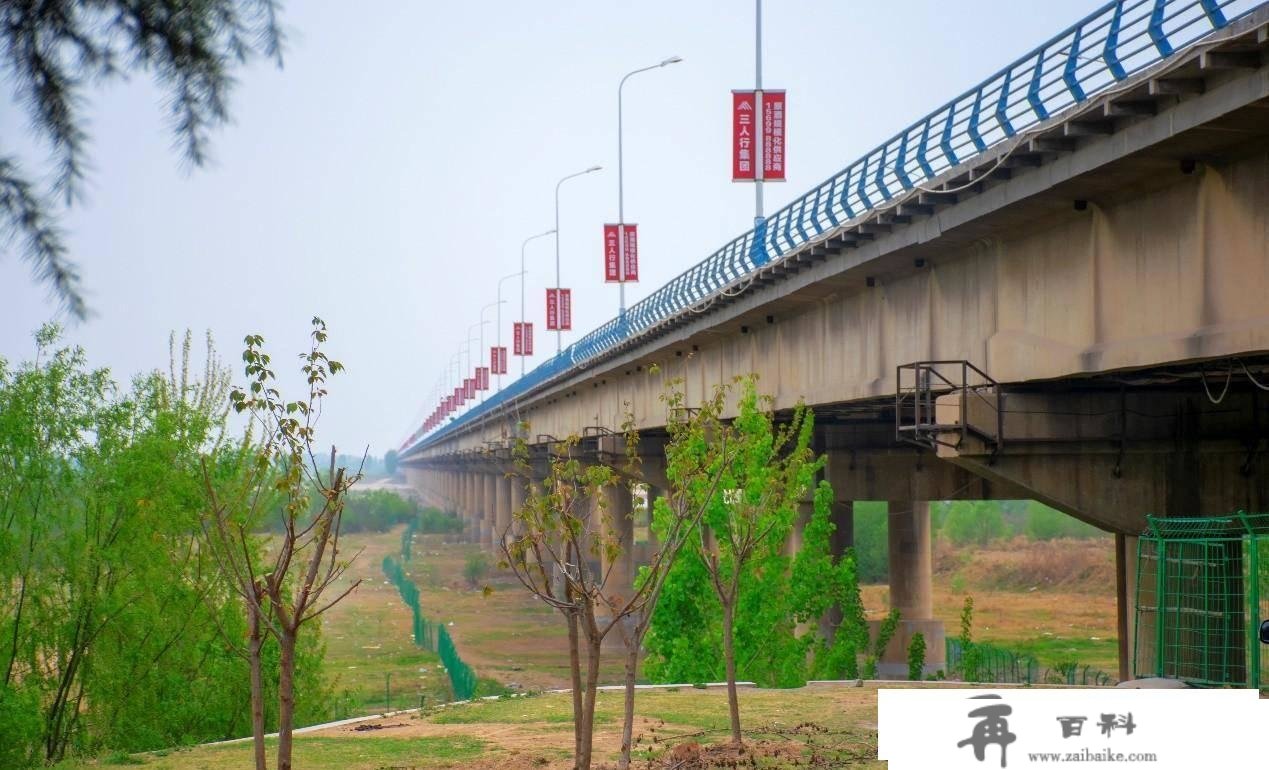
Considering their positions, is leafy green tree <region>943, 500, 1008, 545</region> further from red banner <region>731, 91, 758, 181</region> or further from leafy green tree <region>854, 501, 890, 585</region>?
red banner <region>731, 91, 758, 181</region>

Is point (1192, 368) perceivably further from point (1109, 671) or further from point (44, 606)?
point (1109, 671)

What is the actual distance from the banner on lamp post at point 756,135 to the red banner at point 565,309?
1716 inches

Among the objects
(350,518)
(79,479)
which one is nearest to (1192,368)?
(79,479)

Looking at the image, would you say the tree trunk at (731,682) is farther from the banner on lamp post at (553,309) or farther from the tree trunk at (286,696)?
the banner on lamp post at (553,309)

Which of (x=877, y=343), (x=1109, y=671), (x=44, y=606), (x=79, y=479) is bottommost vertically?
(x=1109, y=671)

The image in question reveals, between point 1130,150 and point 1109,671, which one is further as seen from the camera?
point 1109,671

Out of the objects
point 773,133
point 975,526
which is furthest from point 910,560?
point 975,526

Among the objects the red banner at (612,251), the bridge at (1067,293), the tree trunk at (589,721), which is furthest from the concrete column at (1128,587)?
the red banner at (612,251)

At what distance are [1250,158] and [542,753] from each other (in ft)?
37.8

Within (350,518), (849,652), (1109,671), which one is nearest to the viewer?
(849,652)

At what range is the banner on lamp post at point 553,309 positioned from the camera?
80.9m

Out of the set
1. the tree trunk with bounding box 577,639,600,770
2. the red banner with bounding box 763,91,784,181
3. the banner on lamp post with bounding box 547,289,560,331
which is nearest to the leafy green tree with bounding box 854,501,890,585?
the banner on lamp post with bounding box 547,289,560,331

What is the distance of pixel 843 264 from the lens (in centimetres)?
2597

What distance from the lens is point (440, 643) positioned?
4916cm
